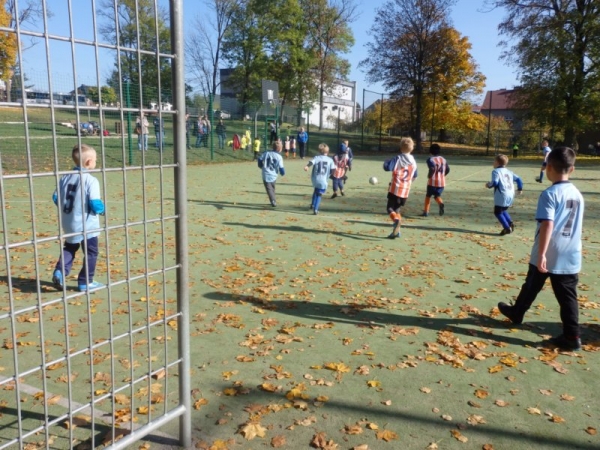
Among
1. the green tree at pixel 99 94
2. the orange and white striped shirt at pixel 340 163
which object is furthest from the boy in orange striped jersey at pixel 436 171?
the green tree at pixel 99 94

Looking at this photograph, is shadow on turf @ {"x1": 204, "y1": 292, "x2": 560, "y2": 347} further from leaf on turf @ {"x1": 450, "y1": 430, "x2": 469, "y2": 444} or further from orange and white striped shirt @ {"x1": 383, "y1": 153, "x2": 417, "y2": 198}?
orange and white striped shirt @ {"x1": 383, "y1": 153, "x2": 417, "y2": 198}

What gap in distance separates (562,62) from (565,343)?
130ft

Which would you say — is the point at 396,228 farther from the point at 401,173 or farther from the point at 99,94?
the point at 99,94

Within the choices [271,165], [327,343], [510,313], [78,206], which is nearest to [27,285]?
[78,206]

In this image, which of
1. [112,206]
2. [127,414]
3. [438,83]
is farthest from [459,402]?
[438,83]

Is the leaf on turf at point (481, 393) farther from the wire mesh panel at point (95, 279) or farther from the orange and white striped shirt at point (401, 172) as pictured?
the orange and white striped shirt at point (401, 172)

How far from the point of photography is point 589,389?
12.2ft

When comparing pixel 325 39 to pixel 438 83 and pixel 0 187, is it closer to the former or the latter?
pixel 438 83

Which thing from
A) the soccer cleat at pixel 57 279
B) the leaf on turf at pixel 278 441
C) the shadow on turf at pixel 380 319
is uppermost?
the soccer cleat at pixel 57 279

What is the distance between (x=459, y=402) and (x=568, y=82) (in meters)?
40.9

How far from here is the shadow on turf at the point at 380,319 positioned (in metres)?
4.82

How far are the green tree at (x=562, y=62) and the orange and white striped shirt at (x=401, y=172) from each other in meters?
34.8

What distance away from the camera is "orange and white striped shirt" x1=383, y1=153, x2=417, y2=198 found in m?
8.98

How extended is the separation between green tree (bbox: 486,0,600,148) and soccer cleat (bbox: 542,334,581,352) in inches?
1538
